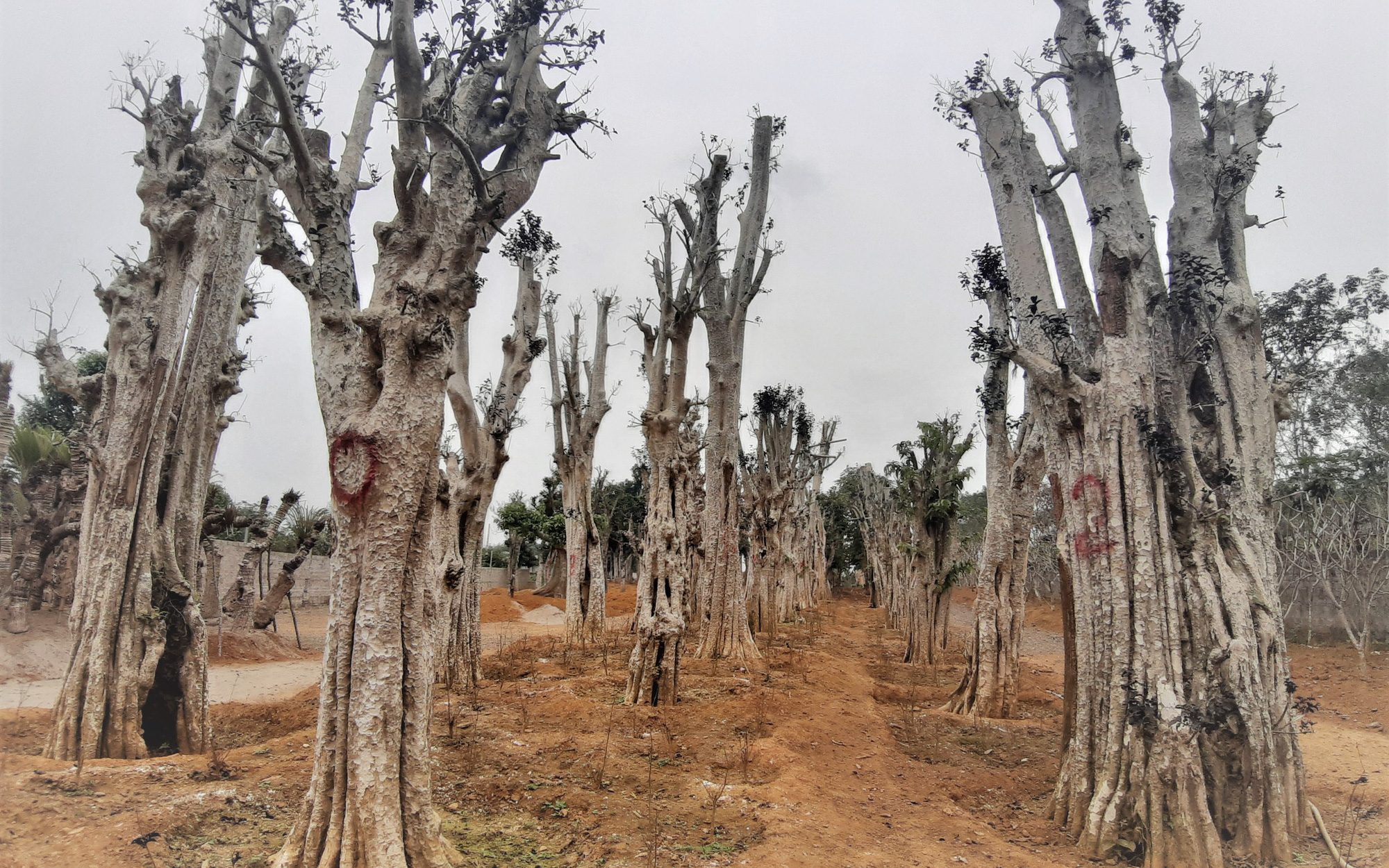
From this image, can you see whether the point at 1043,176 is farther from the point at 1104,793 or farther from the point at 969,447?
the point at 969,447

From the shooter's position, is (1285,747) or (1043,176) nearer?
(1285,747)

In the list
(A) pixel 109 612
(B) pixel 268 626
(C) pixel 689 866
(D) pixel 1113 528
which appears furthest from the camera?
(B) pixel 268 626

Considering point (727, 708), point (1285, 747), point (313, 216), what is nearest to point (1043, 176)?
point (1285, 747)

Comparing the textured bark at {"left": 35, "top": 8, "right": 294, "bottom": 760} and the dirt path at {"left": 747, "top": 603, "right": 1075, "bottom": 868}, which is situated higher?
the textured bark at {"left": 35, "top": 8, "right": 294, "bottom": 760}

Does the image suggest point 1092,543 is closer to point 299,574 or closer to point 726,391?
point 726,391

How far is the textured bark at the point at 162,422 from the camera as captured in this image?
6707 mm

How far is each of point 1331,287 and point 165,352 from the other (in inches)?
649

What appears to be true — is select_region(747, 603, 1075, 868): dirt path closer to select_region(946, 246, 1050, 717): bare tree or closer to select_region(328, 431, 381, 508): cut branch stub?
select_region(946, 246, 1050, 717): bare tree

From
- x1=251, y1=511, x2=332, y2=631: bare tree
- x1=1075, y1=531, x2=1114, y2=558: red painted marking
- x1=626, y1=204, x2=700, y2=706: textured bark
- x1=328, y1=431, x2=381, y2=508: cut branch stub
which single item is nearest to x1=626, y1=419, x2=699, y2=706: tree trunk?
x1=626, y1=204, x2=700, y2=706: textured bark

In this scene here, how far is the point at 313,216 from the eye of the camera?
5008 millimetres

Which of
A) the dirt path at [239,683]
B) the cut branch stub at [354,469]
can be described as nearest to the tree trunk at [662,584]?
the dirt path at [239,683]

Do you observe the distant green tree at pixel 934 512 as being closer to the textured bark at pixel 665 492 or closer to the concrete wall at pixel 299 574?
the textured bark at pixel 665 492

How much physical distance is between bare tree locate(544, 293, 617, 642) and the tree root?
14587mm

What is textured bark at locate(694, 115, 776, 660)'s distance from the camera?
13.9m
